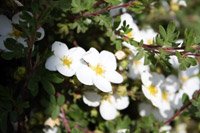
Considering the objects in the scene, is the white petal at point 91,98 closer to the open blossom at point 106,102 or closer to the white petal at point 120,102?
the open blossom at point 106,102

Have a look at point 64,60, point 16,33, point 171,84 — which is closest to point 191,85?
point 171,84


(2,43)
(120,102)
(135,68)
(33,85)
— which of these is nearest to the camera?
(33,85)

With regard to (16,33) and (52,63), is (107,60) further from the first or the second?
(16,33)

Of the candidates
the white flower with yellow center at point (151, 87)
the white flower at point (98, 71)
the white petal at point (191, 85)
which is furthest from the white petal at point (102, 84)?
the white petal at point (191, 85)

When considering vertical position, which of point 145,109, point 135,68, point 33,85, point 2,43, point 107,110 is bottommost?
point 145,109

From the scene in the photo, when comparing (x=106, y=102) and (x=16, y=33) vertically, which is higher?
(x=16, y=33)

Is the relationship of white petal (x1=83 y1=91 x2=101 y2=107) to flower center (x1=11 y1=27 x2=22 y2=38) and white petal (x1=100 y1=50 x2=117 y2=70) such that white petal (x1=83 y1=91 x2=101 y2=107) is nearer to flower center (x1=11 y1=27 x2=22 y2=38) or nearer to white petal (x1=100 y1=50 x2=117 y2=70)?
white petal (x1=100 y1=50 x2=117 y2=70)
